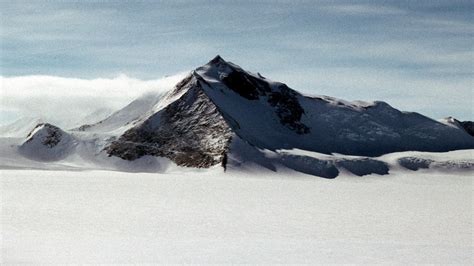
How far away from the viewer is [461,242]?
78.9ft

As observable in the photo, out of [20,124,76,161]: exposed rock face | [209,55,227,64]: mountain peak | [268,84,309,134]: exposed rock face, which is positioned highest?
[209,55,227,64]: mountain peak

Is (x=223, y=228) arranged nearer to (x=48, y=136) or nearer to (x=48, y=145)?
(x=48, y=145)

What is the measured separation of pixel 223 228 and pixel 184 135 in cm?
7097

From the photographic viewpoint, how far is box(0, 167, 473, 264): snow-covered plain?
19.5 m

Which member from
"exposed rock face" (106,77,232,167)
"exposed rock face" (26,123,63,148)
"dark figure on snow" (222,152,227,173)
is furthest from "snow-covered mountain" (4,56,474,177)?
"exposed rock face" (26,123,63,148)

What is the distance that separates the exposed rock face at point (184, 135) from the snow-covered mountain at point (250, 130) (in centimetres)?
17

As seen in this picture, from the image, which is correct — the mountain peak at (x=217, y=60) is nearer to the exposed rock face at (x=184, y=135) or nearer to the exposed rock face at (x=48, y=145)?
the exposed rock face at (x=184, y=135)

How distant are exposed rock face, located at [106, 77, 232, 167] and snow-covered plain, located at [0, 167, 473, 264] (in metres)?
45.8

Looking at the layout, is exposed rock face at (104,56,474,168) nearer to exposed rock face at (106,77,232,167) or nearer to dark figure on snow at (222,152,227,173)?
exposed rock face at (106,77,232,167)

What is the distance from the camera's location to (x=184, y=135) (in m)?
96.4

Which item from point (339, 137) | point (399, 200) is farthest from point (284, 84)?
point (399, 200)

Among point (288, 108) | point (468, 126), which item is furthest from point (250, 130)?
point (468, 126)

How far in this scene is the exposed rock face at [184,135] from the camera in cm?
9006

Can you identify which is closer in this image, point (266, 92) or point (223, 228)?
point (223, 228)
